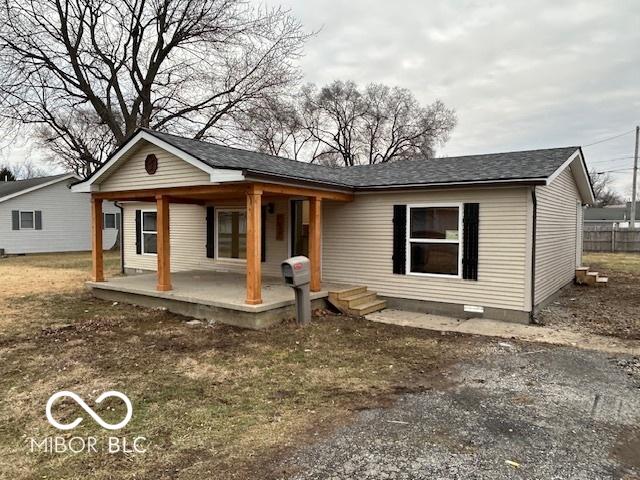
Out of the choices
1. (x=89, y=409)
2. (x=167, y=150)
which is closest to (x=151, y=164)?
(x=167, y=150)

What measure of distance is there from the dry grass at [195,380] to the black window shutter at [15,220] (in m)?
15.4

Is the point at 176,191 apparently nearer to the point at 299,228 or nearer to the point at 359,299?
the point at 299,228

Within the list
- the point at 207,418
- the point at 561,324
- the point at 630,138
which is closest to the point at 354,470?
the point at 207,418

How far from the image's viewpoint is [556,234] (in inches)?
367

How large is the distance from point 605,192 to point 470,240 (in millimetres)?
68260

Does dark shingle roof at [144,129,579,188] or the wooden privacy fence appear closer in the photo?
dark shingle roof at [144,129,579,188]

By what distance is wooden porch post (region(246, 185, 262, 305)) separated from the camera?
671cm

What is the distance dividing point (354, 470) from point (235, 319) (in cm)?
443

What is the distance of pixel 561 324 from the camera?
23.8ft

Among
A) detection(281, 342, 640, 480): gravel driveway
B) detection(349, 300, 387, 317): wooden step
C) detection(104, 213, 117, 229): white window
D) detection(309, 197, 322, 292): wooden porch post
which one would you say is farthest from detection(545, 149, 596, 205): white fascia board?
detection(104, 213, 117, 229): white window

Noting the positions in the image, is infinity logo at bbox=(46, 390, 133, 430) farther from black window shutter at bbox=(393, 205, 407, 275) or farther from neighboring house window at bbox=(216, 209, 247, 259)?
neighboring house window at bbox=(216, 209, 247, 259)

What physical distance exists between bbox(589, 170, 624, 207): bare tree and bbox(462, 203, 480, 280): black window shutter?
5853 cm

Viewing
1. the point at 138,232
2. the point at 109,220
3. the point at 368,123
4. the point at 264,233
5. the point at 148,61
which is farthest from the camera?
the point at 368,123

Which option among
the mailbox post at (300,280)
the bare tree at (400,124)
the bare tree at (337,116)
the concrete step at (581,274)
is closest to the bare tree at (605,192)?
the bare tree at (400,124)
